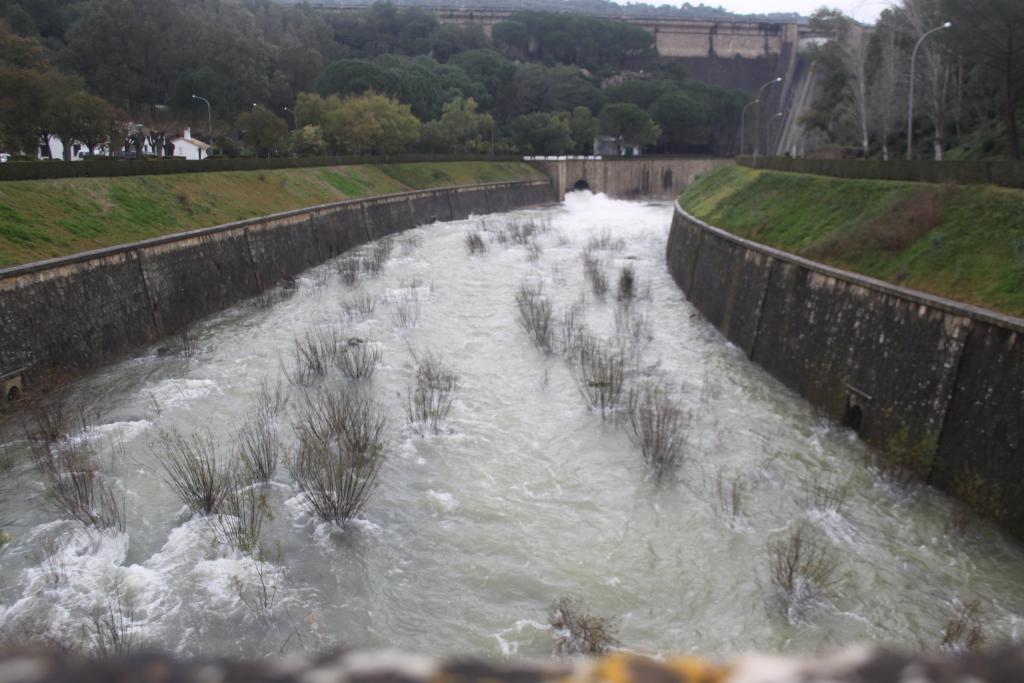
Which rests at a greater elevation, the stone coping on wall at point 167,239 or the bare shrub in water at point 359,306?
the stone coping on wall at point 167,239

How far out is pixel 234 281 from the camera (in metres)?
32.6

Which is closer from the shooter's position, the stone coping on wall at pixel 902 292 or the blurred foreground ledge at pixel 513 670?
the blurred foreground ledge at pixel 513 670

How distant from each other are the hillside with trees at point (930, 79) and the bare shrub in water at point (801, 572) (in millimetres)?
27247

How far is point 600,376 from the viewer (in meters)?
20.5

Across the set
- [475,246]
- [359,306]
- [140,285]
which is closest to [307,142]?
[475,246]

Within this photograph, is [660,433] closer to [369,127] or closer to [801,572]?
[801,572]

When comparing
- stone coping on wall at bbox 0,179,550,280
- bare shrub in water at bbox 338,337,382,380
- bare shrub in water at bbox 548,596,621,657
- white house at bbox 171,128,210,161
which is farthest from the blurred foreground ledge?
white house at bbox 171,128,210,161

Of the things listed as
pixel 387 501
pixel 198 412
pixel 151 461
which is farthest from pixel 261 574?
pixel 198 412

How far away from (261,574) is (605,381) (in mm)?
10982

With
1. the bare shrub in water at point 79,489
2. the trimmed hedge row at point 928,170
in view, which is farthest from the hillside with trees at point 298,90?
the trimmed hedge row at point 928,170

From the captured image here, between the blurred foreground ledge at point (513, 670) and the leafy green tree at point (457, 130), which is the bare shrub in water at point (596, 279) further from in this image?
the leafy green tree at point (457, 130)

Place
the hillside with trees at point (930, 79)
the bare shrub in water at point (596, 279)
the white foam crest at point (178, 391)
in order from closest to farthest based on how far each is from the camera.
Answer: the white foam crest at point (178, 391)
the hillside with trees at point (930, 79)
the bare shrub in water at point (596, 279)

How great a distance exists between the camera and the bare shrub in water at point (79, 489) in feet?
42.3

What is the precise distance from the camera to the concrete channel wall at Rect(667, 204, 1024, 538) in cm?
1345
